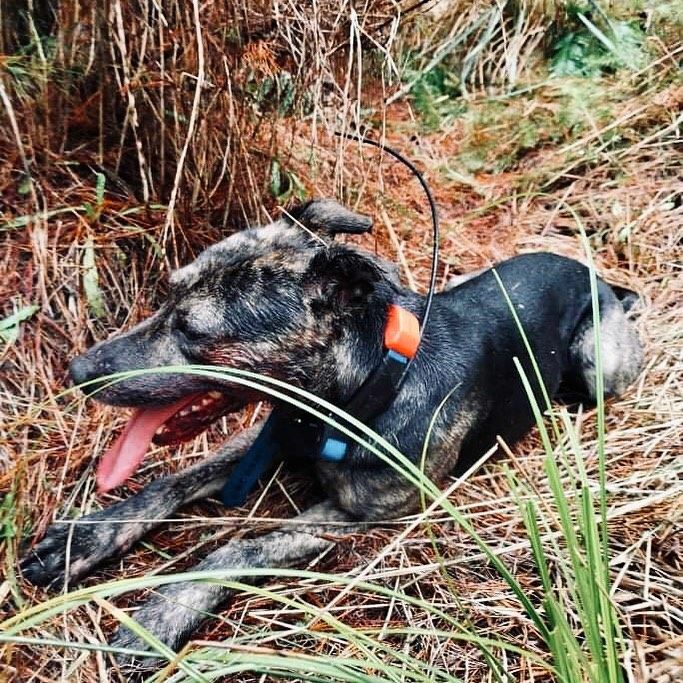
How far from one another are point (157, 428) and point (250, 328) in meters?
0.54

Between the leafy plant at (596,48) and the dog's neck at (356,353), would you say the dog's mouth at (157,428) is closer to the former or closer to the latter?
the dog's neck at (356,353)

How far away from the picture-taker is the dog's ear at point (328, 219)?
117 inches

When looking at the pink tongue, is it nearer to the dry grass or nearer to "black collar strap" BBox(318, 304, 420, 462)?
the dry grass

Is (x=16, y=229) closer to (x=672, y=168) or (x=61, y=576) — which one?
(x=61, y=576)

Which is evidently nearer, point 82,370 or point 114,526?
point 82,370

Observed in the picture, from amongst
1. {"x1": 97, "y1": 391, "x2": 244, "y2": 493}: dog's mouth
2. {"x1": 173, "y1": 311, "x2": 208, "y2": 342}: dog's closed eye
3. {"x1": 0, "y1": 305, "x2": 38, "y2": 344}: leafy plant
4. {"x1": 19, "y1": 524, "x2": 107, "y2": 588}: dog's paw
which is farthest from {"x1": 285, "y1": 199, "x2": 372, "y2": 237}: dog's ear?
{"x1": 19, "y1": 524, "x2": 107, "y2": 588}: dog's paw

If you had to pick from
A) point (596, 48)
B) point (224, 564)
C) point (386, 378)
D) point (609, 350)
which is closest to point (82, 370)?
point (224, 564)

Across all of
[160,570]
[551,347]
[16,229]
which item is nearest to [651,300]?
[551,347]

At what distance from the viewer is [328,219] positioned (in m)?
2.97

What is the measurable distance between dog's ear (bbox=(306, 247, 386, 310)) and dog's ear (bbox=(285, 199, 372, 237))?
284mm

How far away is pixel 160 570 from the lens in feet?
9.32

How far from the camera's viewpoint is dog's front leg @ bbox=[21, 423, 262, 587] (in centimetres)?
273

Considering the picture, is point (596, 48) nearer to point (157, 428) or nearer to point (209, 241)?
point (209, 241)

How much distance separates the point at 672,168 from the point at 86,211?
12.1 feet
